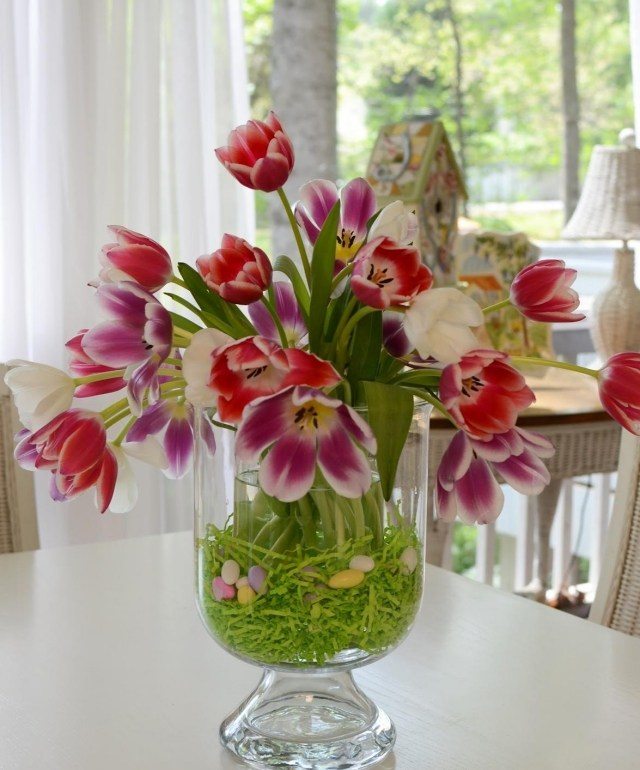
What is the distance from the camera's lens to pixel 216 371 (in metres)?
0.69

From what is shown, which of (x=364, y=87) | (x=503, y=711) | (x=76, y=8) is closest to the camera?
(x=503, y=711)

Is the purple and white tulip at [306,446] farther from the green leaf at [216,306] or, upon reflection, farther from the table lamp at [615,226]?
the table lamp at [615,226]

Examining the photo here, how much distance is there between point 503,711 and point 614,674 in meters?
0.14

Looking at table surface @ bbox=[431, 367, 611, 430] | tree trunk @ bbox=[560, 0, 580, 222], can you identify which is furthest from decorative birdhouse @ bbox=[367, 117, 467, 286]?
tree trunk @ bbox=[560, 0, 580, 222]

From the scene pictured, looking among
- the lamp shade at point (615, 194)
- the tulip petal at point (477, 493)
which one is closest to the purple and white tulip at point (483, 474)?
the tulip petal at point (477, 493)

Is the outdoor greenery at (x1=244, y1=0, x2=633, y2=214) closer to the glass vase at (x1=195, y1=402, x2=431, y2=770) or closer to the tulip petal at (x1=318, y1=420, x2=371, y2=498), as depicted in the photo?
the glass vase at (x1=195, y1=402, x2=431, y2=770)

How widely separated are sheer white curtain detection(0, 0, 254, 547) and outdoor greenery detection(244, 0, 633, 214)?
419cm

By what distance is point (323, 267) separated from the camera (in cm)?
80

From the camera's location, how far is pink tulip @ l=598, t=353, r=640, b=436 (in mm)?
770

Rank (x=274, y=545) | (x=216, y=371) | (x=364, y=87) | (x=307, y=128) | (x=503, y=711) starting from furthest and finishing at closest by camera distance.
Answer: (x=364, y=87), (x=307, y=128), (x=503, y=711), (x=274, y=545), (x=216, y=371)

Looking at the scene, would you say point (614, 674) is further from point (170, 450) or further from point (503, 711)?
point (170, 450)

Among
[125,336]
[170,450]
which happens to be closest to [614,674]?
[170,450]

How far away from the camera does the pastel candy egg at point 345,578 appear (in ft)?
2.65

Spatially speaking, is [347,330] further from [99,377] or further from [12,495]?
[12,495]
